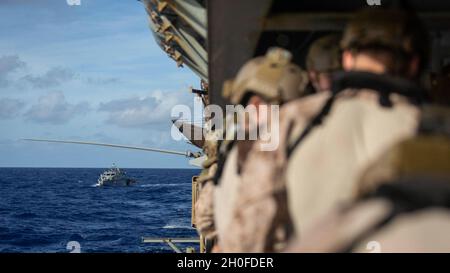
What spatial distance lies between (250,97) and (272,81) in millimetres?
195

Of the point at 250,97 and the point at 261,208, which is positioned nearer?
the point at 261,208

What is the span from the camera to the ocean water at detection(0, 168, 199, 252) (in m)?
49.4

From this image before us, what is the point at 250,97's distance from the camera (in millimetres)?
4824

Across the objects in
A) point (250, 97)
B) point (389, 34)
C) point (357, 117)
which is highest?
point (389, 34)

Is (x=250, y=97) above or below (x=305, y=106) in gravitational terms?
above

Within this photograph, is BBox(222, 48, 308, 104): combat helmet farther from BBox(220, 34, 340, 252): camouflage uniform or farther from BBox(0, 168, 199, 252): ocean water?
BBox(0, 168, 199, 252): ocean water

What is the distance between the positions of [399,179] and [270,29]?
5.59 metres

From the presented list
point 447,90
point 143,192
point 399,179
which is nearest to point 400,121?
point 399,179

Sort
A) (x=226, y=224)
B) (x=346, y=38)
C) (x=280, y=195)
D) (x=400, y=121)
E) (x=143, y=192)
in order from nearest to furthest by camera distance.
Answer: (x=400, y=121)
(x=346, y=38)
(x=280, y=195)
(x=226, y=224)
(x=143, y=192)

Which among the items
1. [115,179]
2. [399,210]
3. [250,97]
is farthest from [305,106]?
[115,179]

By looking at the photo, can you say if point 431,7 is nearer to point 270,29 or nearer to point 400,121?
point 270,29

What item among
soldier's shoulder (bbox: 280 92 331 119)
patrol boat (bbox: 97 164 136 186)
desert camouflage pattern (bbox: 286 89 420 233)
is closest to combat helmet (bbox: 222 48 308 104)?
soldier's shoulder (bbox: 280 92 331 119)

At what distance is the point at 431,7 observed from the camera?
7.66 meters

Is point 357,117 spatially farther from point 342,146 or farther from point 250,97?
point 250,97
